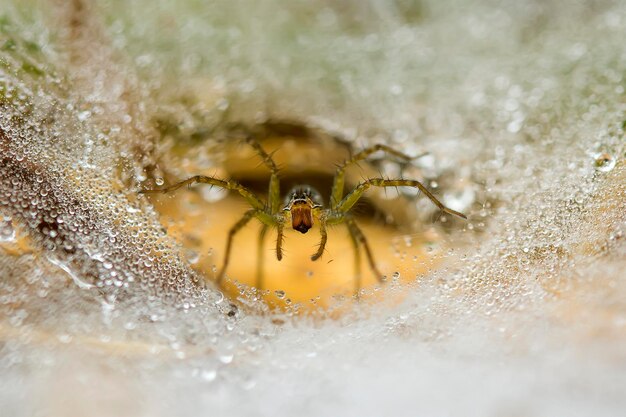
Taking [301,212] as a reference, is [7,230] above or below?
below

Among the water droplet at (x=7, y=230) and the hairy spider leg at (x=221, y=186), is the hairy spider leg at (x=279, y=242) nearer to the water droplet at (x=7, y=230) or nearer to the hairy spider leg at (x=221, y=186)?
the hairy spider leg at (x=221, y=186)

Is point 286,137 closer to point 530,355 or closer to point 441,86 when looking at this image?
point 441,86

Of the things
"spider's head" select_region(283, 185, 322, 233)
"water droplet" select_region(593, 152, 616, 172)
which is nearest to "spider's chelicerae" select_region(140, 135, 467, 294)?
"spider's head" select_region(283, 185, 322, 233)

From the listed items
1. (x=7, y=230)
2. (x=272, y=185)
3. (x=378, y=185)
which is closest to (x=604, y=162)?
(x=378, y=185)

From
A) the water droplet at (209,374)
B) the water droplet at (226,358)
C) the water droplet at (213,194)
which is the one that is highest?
the water droplet at (213,194)

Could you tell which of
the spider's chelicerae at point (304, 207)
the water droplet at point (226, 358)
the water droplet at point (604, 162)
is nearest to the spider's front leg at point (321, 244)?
the spider's chelicerae at point (304, 207)

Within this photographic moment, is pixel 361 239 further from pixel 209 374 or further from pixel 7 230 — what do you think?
pixel 7 230

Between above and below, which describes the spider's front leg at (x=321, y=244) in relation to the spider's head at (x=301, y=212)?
below
